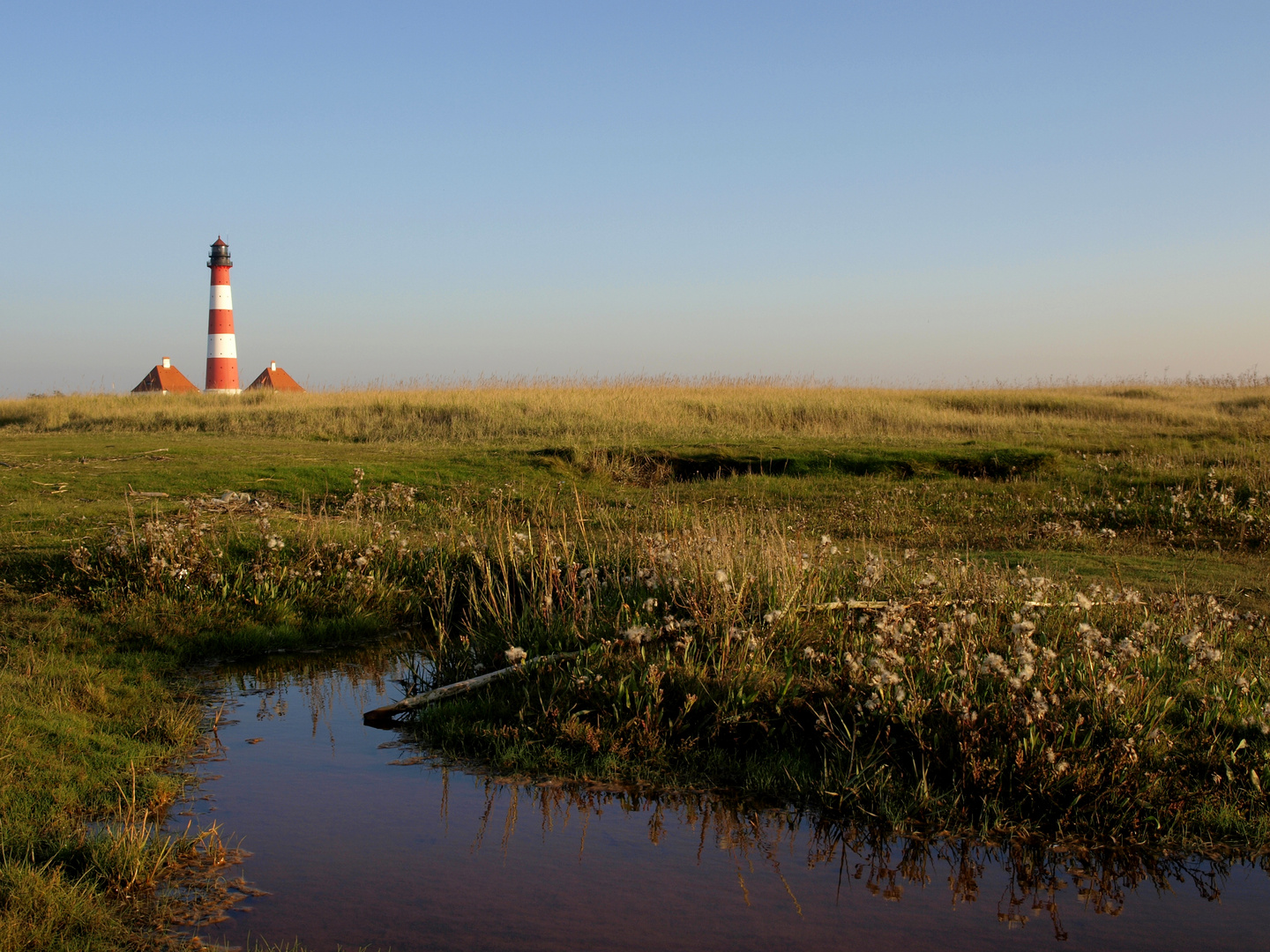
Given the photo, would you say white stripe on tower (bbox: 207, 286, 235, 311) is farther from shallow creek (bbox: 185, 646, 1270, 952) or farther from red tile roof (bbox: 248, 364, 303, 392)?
shallow creek (bbox: 185, 646, 1270, 952)

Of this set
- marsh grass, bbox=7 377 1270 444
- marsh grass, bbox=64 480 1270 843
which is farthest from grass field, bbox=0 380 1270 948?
marsh grass, bbox=7 377 1270 444

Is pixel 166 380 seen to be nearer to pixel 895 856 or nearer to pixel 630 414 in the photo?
pixel 630 414

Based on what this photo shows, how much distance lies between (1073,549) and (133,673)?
9.70 meters

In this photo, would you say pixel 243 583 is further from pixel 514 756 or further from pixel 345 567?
pixel 514 756

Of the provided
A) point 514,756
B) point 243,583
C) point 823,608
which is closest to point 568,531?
point 243,583

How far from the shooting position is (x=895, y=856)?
450 centimetres

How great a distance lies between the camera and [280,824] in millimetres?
4664

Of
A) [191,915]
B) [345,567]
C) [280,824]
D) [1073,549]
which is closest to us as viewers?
[191,915]

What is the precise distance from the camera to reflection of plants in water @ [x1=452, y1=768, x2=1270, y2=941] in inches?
165

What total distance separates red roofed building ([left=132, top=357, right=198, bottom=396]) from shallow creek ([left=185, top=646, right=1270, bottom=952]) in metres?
40.7

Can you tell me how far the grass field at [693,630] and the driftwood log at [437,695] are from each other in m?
0.08

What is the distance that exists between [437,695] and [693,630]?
5.45 feet

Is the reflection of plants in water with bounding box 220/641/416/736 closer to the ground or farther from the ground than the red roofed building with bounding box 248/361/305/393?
closer to the ground

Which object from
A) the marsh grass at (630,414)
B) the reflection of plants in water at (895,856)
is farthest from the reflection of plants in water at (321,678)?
the marsh grass at (630,414)
